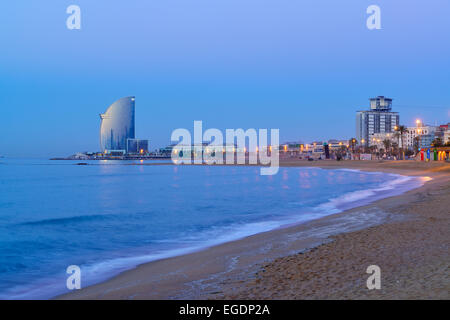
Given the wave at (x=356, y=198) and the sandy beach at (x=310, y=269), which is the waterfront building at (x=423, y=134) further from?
the sandy beach at (x=310, y=269)

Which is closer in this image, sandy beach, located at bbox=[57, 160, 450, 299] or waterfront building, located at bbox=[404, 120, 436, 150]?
sandy beach, located at bbox=[57, 160, 450, 299]

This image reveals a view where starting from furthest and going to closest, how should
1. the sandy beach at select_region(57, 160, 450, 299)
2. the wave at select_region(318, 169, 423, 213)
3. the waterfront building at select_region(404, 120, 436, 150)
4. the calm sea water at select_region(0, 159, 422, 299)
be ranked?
1. the waterfront building at select_region(404, 120, 436, 150)
2. the wave at select_region(318, 169, 423, 213)
3. the calm sea water at select_region(0, 159, 422, 299)
4. the sandy beach at select_region(57, 160, 450, 299)

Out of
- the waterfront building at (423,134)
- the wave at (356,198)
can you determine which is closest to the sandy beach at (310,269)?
the wave at (356,198)

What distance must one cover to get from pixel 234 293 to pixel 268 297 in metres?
0.51

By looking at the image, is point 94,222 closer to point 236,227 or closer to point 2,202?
point 236,227

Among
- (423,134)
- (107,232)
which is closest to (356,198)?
(107,232)

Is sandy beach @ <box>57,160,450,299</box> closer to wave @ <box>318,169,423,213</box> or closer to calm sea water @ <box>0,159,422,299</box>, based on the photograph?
calm sea water @ <box>0,159,422,299</box>

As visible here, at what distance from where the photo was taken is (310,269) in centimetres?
588

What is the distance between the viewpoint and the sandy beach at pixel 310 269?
4.79 meters

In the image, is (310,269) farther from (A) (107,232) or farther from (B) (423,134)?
(B) (423,134)

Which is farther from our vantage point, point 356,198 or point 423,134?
point 423,134

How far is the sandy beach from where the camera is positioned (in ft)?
15.7

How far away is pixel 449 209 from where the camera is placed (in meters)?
11.8

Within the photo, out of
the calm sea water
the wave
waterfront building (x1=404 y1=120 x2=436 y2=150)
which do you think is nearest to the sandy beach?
the calm sea water
